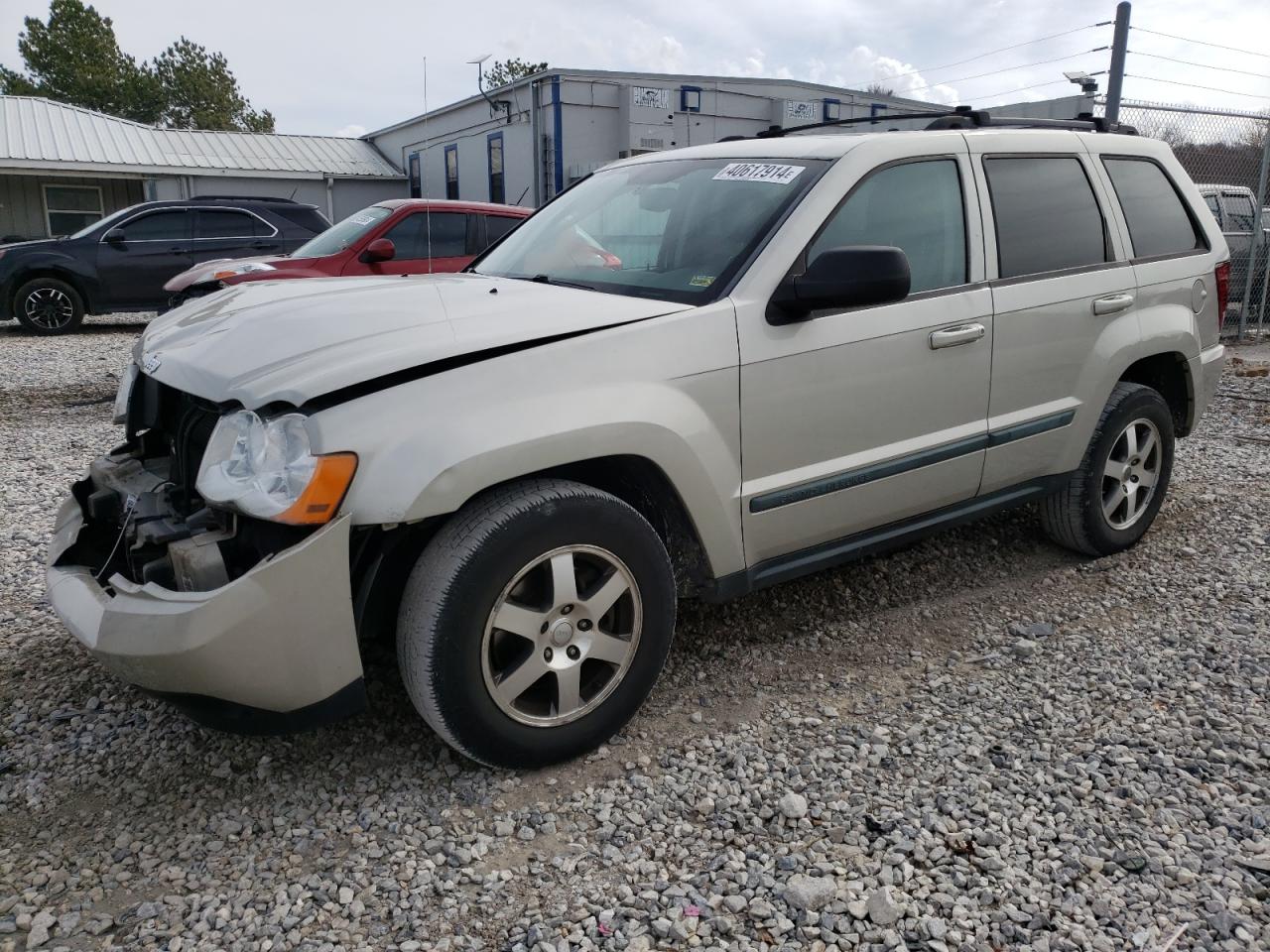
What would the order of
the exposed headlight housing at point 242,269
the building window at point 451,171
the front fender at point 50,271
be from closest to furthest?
1. the exposed headlight housing at point 242,269
2. the front fender at point 50,271
3. the building window at point 451,171

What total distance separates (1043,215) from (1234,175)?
924 centimetres

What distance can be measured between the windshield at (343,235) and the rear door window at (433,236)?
0.21 metres

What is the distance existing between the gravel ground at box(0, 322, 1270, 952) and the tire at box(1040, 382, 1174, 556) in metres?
0.46

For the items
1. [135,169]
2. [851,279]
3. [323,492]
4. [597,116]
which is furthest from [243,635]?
[135,169]

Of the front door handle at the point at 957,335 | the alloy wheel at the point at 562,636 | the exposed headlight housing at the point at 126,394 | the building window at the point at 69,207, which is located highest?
the building window at the point at 69,207

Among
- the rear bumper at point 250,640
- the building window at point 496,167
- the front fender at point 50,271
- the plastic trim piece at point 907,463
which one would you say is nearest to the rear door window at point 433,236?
the front fender at point 50,271

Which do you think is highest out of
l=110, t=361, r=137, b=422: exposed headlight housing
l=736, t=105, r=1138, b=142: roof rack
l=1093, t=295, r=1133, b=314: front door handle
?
l=736, t=105, r=1138, b=142: roof rack

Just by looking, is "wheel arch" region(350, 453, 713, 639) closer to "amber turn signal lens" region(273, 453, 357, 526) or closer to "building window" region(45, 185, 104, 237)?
"amber turn signal lens" region(273, 453, 357, 526)

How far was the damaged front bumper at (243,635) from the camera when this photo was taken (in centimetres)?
222

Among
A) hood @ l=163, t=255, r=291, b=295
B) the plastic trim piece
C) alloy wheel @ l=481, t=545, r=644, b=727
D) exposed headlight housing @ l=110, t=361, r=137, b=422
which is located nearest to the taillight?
the plastic trim piece

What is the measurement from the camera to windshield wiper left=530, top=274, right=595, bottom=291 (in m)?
3.24

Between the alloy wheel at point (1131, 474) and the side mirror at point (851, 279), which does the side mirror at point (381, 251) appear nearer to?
the side mirror at point (851, 279)

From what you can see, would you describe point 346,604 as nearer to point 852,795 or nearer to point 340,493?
point 340,493

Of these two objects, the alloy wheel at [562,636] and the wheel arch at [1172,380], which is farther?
the wheel arch at [1172,380]
